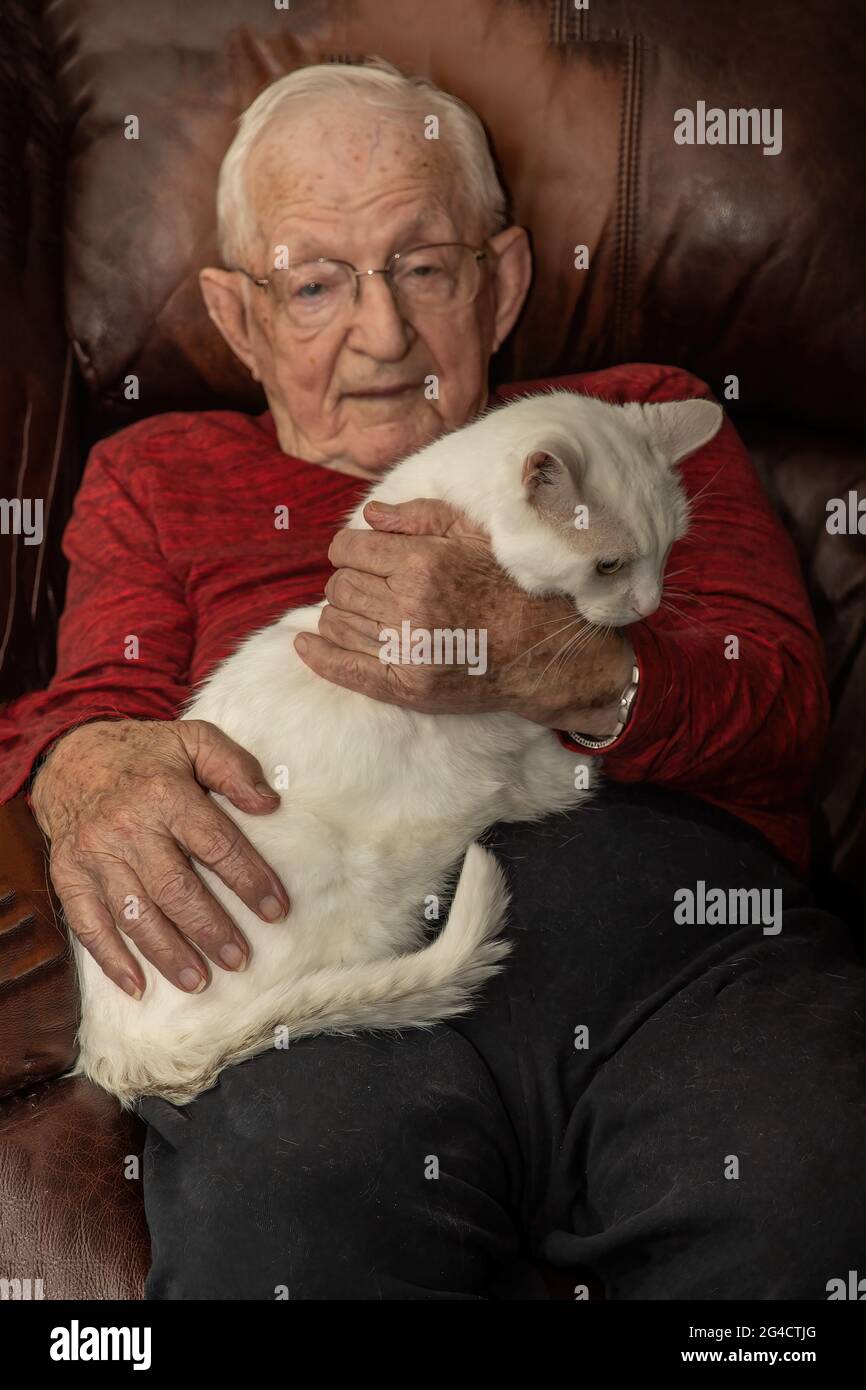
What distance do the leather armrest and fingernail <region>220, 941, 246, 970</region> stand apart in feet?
0.66

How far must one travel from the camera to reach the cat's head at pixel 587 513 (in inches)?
43.4

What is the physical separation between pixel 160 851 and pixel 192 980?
4.9 inches

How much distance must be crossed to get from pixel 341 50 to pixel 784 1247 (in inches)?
58.3

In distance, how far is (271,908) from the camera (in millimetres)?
1074

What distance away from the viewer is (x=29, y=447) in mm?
1592

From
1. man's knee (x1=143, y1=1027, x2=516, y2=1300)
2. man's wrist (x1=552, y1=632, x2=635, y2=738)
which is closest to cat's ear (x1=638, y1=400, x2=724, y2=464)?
man's wrist (x1=552, y1=632, x2=635, y2=738)

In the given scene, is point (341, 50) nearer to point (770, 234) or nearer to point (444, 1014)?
point (770, 234)

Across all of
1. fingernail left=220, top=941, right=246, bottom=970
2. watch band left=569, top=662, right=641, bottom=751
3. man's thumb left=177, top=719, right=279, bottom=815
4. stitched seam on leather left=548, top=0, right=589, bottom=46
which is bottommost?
fingernail left=220, top=941, right=246, bottom=970

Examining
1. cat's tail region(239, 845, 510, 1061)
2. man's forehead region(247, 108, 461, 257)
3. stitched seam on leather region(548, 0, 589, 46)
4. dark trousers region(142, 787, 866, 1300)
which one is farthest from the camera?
stitched seam on leather region(548, 0, 589, 46)

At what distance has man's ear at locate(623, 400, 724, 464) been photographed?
50.6 inches

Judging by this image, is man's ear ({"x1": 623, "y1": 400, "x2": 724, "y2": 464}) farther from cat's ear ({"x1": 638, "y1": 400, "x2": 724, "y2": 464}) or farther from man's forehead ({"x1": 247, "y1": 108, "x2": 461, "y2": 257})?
man's forehead ({"x1": 247, "y1": 108, "x2": 461, "y2": 257})

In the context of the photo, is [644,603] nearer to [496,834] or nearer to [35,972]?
[496,834]

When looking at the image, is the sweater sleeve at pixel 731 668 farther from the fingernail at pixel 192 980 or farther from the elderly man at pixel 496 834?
the fingernail at pixel 192 980

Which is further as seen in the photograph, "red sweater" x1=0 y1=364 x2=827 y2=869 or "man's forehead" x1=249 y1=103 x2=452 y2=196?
"man's forehead" x1=249 y1=103 x2=452 y2=196
